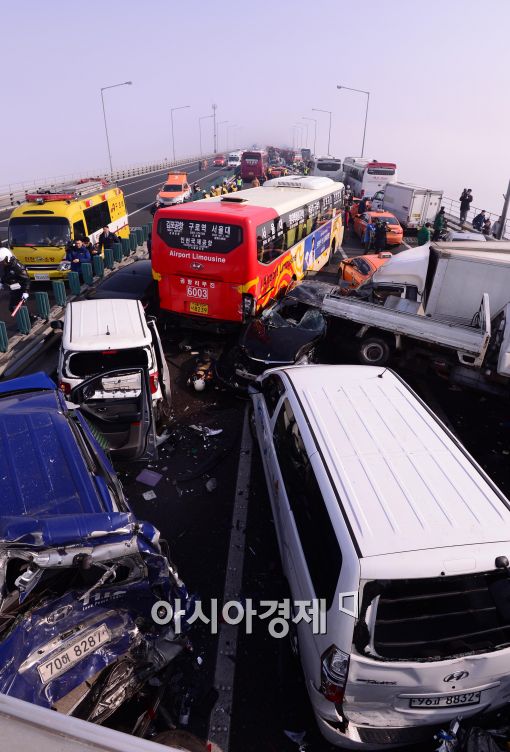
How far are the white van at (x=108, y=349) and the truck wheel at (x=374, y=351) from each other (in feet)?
14.9

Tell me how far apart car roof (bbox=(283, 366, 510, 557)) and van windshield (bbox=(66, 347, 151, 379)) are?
310 cm

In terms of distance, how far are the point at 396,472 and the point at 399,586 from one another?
38.7 inches

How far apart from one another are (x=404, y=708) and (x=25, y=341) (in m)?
10.4

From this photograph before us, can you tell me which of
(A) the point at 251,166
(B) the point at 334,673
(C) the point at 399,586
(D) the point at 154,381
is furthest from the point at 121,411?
(A) the point at 251,166

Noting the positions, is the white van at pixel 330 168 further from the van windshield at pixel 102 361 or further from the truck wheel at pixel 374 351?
the van windshield at pixel 102 361

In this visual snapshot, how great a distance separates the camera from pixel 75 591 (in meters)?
3.52

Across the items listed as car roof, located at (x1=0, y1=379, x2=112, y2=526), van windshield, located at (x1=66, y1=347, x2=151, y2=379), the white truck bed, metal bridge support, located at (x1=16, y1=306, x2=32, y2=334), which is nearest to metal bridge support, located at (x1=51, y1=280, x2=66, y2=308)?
metal bridge support, located at (x1=16, y1=306, x2=32, y2=334)

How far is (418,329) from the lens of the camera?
905cm

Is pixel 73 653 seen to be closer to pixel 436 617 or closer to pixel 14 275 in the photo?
pixel 436 617

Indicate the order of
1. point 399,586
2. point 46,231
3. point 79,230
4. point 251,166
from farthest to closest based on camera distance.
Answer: point 251,166 → point 79,230 → point 46,231 → point 399,586

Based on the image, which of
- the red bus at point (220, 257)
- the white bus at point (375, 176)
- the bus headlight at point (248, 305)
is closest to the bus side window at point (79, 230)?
the red bus at point (220, 257)

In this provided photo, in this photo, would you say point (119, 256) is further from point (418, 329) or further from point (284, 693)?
point (284, 693)

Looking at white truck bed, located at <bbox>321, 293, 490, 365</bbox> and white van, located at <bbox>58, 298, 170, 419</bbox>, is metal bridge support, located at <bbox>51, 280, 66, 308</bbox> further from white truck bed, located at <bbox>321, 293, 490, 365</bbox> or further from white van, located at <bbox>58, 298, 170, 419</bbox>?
white truck bed, located at <bbox>321, 293, 490, 365</bbox>

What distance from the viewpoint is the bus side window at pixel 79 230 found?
15.0 metres
